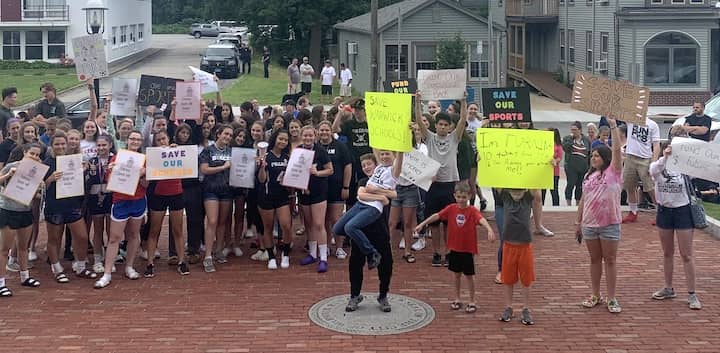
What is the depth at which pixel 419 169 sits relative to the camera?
30.8 feet

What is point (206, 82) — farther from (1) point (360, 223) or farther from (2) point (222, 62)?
(2) point (222, 62)

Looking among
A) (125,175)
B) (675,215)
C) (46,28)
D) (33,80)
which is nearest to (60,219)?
(125,175)

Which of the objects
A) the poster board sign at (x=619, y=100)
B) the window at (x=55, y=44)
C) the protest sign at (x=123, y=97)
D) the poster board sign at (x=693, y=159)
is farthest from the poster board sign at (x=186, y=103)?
the window at (x=55, y=44)

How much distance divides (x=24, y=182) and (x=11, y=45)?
147 feet

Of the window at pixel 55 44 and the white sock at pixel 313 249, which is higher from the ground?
the window at pixel 55 44

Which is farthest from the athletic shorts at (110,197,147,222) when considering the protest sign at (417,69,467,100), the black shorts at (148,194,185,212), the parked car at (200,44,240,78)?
the parked car at (200,44,240,78)

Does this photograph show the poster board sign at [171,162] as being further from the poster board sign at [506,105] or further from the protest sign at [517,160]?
the poster board sign at [506,105]

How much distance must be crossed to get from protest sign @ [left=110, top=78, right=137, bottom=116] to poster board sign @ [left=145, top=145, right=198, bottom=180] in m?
2.79

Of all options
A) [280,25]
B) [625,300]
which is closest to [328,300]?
[625,300]

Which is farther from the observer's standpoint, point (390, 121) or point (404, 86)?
point (404, 86)

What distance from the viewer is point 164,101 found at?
12.0 metres

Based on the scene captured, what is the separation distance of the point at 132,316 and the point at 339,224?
94.5 inches

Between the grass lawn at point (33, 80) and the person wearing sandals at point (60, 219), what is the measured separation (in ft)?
80.0

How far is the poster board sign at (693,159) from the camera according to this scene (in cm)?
865
